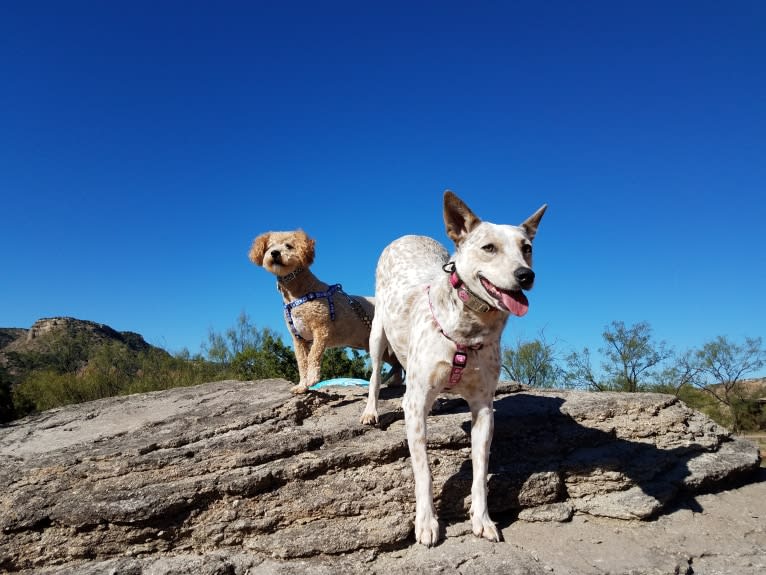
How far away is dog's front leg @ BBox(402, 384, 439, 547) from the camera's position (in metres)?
4.13

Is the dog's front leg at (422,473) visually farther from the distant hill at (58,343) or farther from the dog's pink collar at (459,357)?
the distant hill at (58,343)

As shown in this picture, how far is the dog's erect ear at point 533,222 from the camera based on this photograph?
4.38 metres

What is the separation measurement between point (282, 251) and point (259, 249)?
0.41 metres

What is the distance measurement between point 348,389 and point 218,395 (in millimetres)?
1838

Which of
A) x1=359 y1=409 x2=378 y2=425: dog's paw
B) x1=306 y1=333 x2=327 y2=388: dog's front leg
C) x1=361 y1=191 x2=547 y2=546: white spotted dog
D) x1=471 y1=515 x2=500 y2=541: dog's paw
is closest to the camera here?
x1=361 y1=191 x2=547 y2=546: white spotted dog

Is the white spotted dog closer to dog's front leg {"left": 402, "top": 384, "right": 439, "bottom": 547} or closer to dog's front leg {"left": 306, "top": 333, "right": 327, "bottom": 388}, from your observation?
dog's front leg {"left": 402, "top": 384, "right": 439, "bottom": 547}

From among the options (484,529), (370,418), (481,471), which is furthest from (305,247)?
(484,529)

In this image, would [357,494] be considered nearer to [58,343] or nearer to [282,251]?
[282,251]

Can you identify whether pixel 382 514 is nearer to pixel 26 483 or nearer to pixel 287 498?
pixel 287 498

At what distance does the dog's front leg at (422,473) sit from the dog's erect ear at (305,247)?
10.9 feet

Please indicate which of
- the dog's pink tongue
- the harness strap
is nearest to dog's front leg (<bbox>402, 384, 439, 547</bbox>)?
the dog's pink tongue

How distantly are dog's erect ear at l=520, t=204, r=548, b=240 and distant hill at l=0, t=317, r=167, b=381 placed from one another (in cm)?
1922

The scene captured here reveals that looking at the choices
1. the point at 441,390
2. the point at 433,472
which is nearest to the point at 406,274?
the point at 441,390

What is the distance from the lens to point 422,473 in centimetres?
412
